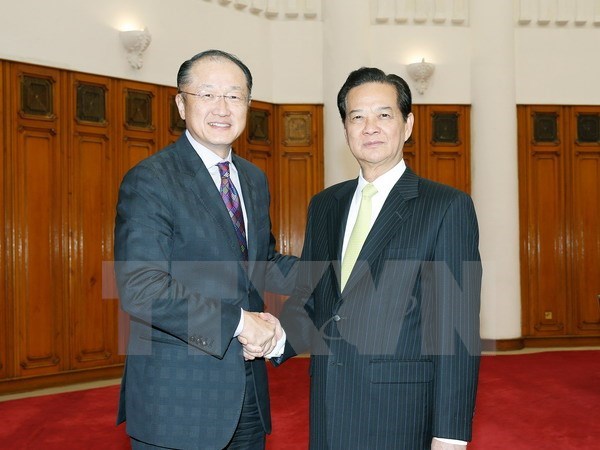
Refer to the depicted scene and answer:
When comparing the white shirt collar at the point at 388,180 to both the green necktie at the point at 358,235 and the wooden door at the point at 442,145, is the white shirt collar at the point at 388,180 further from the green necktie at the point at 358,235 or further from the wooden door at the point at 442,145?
the wooden door at the point at 442,145

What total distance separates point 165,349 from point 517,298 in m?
7.00

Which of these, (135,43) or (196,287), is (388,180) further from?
(135,43)

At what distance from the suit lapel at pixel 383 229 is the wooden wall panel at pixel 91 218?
Answer: 507cm

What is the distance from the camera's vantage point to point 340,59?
829 cm

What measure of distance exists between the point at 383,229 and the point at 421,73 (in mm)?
6678

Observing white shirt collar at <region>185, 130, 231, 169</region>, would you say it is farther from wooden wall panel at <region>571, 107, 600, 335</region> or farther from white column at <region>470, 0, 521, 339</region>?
wooden wall panel at <region>571, 107, 600, 335</region>

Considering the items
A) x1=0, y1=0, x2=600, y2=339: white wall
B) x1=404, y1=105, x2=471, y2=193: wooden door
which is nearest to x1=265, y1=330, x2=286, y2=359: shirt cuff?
x1=0, y1=0, x2=600, y2=339: white wall

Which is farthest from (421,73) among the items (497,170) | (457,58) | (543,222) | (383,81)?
(383,81)

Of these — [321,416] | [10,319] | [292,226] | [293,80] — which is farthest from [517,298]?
[321,416]

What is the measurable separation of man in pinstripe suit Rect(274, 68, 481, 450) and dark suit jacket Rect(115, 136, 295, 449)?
310mm

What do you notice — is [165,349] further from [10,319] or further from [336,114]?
[336,114]

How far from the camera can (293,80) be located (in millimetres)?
8586

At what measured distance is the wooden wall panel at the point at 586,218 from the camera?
8891 millimetres

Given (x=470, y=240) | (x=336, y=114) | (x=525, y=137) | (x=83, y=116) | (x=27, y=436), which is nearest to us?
(x=470, y=240)
